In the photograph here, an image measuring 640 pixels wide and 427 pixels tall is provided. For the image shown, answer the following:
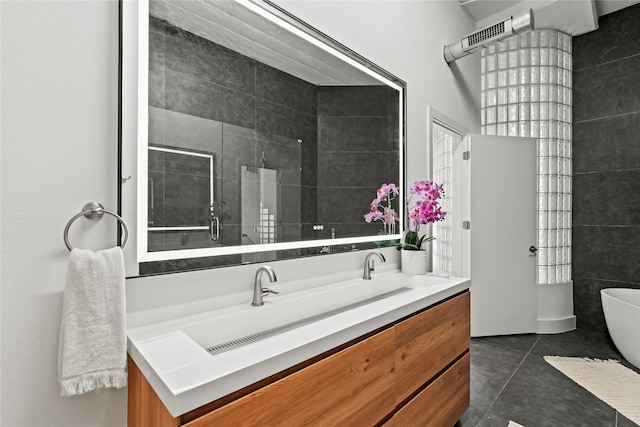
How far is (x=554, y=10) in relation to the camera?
3.21m

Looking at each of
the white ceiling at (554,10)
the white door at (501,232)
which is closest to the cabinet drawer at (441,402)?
the white door at (501,232)

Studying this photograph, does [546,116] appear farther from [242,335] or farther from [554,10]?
[242,335]

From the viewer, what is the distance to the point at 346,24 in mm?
1911

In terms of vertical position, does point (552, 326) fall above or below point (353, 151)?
below

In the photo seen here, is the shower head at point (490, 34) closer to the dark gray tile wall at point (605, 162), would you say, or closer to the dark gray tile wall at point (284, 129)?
the dark gray tile wall at point (284, 129)

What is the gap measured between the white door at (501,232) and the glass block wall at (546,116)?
0.23 metres

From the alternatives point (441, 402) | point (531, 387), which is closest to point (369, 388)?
point (441, 402)

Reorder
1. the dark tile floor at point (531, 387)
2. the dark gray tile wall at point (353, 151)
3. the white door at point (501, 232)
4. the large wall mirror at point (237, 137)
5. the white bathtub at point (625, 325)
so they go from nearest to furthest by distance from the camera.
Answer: the large wall mirror at point (237, 137) → the dark gray tile wall at point (353, 151) → the dark tile floor at point (531, 387) → the white bathtub at point (625, 325) → the white door at point (501, 232)

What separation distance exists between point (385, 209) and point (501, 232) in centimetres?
184

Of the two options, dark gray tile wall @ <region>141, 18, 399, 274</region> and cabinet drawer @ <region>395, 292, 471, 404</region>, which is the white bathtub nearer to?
cabinet drawer @ <region>395, 292, 471, 404</region>

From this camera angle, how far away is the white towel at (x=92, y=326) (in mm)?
880

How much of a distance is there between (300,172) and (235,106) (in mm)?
442

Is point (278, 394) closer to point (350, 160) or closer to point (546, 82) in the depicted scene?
point (350, 160)

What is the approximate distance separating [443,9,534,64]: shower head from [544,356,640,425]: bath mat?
102 inches
